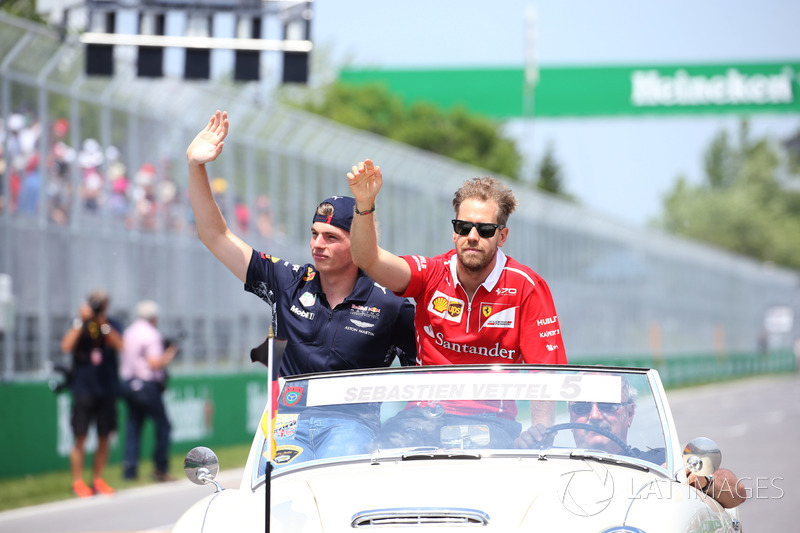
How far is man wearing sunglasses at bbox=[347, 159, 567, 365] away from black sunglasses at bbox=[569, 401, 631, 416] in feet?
2.09

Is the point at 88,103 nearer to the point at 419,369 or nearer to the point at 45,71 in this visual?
the point at 45,71

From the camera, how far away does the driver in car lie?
4.70 meters

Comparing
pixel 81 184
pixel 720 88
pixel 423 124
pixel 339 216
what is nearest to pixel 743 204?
pixel 423 124

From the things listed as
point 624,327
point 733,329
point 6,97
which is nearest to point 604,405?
point 6,97

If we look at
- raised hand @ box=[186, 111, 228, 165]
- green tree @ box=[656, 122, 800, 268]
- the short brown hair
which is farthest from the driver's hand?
green tree @ box=[656, 122, 800, 268]

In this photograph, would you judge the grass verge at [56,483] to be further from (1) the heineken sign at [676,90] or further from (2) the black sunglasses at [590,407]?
(1) the heineken sign at [676,90]

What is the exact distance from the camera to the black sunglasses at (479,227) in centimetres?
550

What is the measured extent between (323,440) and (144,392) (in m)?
9.96

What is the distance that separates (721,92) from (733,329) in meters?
22.8

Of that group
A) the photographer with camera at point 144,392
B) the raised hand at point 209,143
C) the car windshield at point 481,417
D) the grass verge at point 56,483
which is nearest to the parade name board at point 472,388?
the car windshield at point 481,417

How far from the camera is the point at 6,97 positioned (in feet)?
49.1

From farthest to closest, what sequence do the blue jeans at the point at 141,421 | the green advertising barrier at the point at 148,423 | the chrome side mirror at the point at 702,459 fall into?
the blue jeans at the point at 141,421 < the green advertising barrier at the point at 148,423 < the chrome side mirror at the point at 702,459

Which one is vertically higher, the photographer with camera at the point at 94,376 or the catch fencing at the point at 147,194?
the catch fencing at the point at 147,194

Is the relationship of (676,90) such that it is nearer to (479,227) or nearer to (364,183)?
(479,227)
